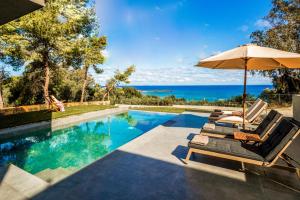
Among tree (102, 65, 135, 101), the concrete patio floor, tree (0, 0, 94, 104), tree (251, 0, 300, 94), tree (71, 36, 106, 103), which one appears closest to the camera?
the concrete patio floor

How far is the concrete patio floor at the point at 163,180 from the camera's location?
292cm

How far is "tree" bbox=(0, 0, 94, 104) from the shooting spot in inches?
484

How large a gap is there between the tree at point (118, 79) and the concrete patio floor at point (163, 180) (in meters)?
17.1

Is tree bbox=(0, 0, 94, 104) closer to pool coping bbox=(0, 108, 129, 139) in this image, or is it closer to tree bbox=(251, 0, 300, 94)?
pool coping bbox=(0, 108, 129, 139)

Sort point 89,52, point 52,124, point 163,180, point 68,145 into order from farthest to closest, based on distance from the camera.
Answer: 1. point 89,52
2. point 52,124
3. point 68,145
4. point 163,180

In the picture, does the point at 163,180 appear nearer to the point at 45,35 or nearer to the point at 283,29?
the point at 45,35

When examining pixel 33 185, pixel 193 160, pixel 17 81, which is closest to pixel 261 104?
pixel 193 160

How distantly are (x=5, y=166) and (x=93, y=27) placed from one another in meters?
16.3

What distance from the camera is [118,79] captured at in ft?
69.4

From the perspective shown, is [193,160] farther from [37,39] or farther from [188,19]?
[188,19]

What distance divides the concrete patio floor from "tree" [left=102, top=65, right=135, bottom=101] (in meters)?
17.1

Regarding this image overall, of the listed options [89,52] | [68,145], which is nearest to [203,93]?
[89,52]

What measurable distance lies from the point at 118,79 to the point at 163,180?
729 inches

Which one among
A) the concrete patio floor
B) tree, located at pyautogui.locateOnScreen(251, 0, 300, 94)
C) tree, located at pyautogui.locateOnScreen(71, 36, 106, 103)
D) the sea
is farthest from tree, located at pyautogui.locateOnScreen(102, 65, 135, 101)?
the sea
